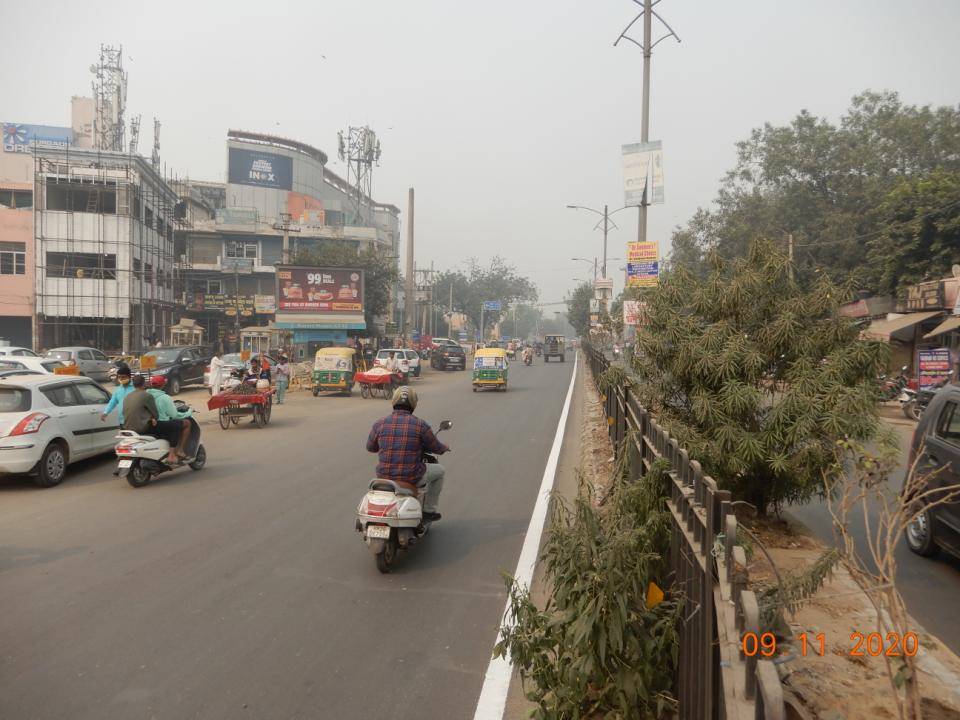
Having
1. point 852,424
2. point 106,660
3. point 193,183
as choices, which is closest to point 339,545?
point 106,660

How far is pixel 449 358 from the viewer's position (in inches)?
1697

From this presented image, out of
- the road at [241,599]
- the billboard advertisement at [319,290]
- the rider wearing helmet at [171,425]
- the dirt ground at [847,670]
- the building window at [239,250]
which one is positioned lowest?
the road at [241,599]

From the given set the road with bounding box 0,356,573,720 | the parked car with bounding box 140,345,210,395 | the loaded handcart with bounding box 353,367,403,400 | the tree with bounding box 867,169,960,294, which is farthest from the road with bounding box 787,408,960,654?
the tree with bounding box 867,169,960,294

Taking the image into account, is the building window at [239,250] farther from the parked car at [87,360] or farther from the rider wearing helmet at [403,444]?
the rider wearing helmet at [403,444]

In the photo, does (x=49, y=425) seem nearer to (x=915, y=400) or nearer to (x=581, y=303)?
(x=915, y=400)

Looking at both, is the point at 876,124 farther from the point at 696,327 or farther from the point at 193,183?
the point at 193,183

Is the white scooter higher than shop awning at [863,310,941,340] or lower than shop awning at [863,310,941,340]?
lower

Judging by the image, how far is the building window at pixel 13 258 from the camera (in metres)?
40.4

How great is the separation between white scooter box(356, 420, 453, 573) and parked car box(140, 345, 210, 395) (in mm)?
19730

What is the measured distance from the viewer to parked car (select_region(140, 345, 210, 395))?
2403cm

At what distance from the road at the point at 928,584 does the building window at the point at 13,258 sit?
1790 inches

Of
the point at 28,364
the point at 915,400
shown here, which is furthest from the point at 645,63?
the point at 28,364

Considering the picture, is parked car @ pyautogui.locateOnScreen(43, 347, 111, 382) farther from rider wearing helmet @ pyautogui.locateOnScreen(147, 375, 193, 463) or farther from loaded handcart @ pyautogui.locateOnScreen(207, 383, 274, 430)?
rider wearing helmet @ pyautogui.locateOnScreen(147, 375, 193, 463)

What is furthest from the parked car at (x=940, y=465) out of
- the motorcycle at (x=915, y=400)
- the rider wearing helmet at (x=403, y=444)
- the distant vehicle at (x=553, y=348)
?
the distant vehicle at (x=553, y=348)
